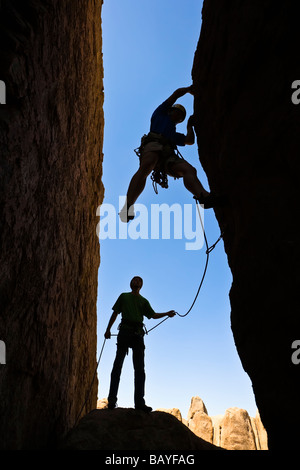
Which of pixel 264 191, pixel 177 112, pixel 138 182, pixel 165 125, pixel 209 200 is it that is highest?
pixel 177 112

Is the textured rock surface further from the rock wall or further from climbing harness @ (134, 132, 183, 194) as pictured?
the rock wall

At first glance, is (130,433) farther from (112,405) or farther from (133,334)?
(133,334)

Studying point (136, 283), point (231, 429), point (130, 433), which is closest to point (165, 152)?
point (136, 283)

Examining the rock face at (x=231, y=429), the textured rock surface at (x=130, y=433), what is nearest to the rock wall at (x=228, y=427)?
the rock face at (x=231, y=429)

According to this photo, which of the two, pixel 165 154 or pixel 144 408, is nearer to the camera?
pixel 144 408

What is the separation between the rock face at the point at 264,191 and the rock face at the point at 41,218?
2.61m

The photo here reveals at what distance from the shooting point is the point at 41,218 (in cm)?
495

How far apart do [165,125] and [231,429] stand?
29.9 m

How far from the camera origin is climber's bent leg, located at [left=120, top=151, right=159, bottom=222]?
6930 mm

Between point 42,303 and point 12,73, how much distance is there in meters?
2.79

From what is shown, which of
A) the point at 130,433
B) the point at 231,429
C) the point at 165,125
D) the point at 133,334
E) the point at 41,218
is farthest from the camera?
the point at 231,429

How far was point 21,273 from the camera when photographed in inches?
166

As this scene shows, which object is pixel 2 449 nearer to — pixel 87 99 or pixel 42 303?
pixel 42 303

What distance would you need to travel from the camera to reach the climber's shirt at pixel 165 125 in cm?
763
